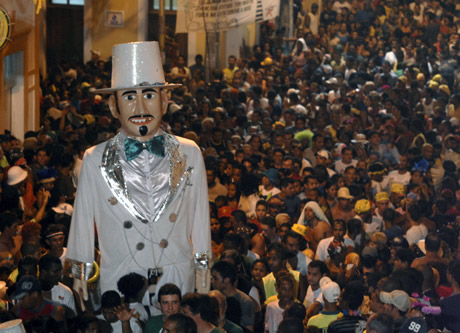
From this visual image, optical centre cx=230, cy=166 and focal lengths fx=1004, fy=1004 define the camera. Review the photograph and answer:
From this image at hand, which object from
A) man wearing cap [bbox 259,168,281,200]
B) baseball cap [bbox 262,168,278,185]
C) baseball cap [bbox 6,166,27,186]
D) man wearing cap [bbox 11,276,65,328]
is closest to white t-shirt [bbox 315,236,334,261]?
man wearing cap [bbox 259,168,281,200]

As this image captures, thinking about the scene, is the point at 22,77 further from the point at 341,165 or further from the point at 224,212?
the point at 224,212

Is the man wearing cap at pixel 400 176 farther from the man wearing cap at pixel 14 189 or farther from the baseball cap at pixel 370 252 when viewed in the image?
the man wearing cap at pixel 14 189

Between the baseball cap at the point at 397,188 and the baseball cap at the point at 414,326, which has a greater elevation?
the baseball cap at the point at 414,326

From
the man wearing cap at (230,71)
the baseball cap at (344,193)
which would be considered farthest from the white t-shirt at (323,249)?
the man wearing cap at (230,71)

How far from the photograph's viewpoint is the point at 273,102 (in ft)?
63.0

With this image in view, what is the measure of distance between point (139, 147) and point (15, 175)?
3.72m

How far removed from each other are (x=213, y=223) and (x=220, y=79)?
11779mm

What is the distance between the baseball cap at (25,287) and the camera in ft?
23.6

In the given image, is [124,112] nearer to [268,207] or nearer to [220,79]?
[268,207]

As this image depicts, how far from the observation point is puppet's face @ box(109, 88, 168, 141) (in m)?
7.48

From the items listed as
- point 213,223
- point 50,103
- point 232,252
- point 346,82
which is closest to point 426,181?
point 213,223

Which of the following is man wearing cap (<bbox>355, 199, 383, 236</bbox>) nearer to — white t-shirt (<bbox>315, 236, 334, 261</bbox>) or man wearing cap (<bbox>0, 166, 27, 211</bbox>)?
white t-shirt (<bbox>315, 236, 334, 261</bbox>)

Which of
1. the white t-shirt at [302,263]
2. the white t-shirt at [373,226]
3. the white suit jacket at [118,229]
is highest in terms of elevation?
the white suit jacket at [118,229]

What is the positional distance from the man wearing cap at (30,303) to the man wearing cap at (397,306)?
2456mm
